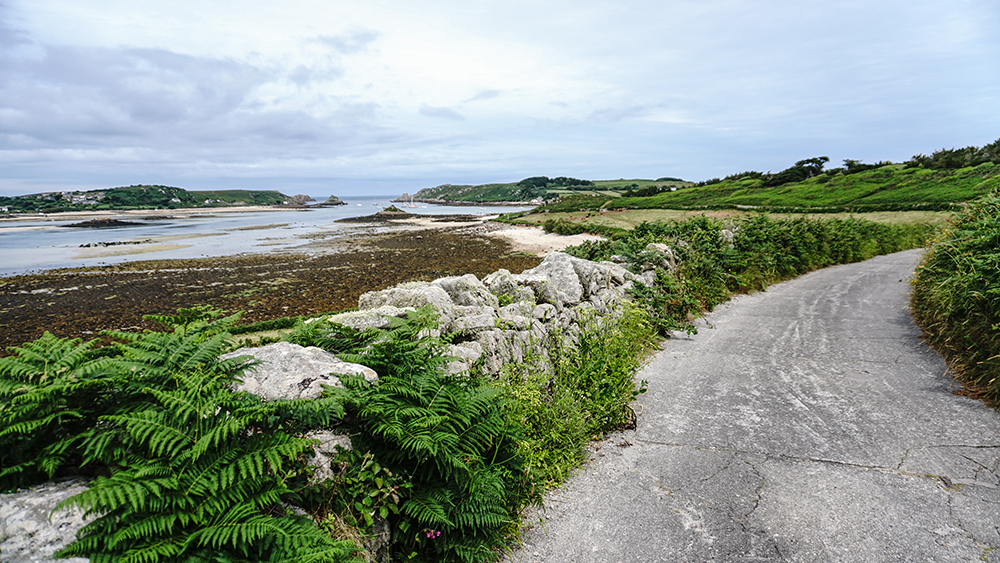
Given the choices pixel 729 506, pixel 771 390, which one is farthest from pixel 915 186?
pixel 729 506

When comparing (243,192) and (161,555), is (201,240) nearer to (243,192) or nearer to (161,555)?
(161,555)

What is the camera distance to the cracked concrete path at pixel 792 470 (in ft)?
9.75

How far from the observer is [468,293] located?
5785 millimetres

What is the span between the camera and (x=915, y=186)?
36.0 m

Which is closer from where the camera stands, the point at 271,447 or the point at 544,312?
the point at 271,447

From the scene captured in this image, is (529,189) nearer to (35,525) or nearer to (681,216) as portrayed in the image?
(681,216)

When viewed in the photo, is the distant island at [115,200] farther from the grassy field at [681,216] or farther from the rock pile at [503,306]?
the rock pile at [503,306]

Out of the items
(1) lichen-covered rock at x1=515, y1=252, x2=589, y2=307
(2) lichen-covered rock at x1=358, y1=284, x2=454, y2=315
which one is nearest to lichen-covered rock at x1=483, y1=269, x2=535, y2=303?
(1) lichen-covered rock at x1=515, y1=252, x2=589, y2=307

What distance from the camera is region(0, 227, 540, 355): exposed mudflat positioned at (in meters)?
14.4

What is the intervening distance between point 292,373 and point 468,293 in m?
2.95

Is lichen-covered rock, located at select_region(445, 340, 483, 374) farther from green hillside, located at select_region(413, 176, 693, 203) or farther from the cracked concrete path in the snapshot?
green hillside, located at select_region(413, 176, 693, 203)

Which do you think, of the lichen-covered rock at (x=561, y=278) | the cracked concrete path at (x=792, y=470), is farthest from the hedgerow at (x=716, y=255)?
the cracked concrete path at (x=792, y=470)

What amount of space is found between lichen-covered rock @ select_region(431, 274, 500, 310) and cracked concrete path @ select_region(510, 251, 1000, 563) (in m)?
2.34

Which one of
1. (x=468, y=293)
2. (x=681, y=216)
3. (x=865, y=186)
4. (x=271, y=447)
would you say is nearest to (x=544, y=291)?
(x=468, y=293)
